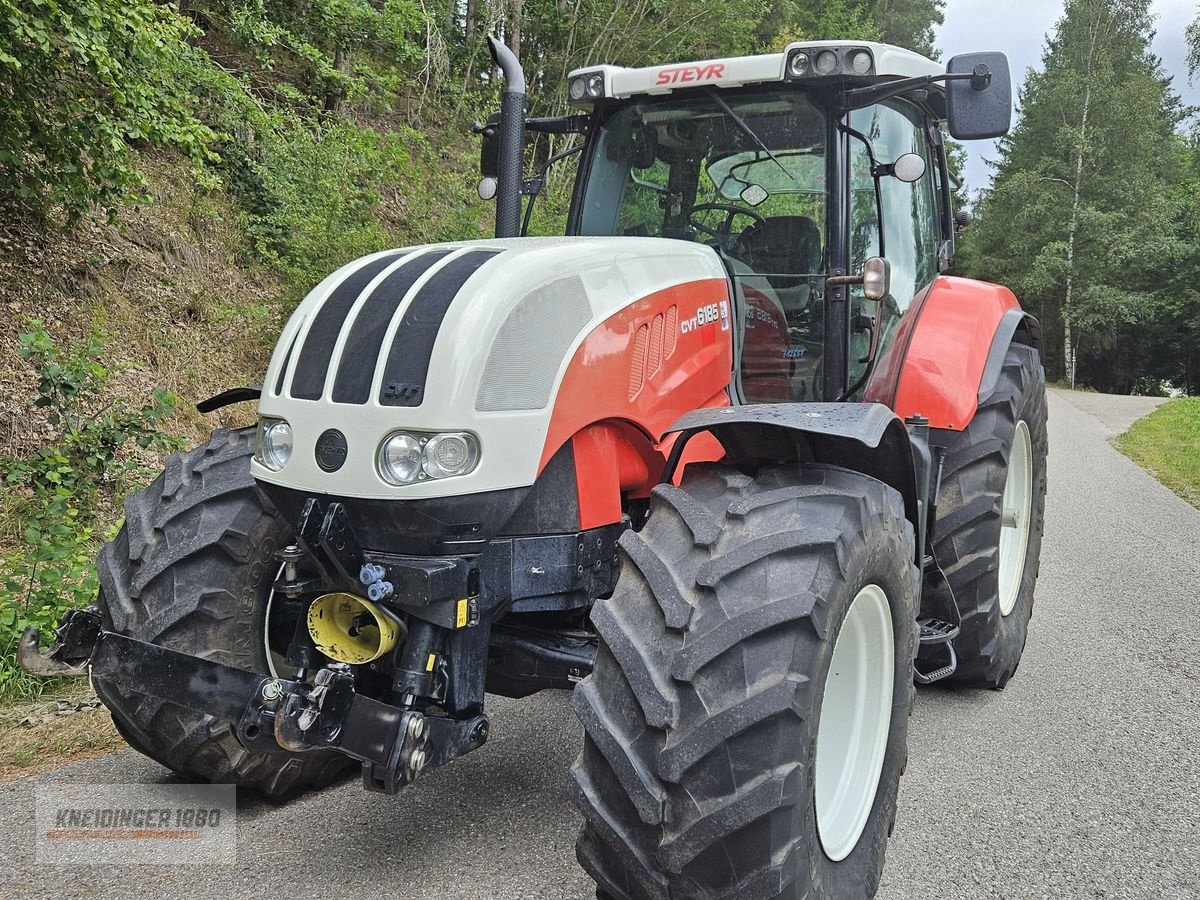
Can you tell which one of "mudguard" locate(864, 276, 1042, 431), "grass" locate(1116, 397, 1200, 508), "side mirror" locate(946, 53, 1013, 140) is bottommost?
"grass" locate(1116, 397, 1200, 508)

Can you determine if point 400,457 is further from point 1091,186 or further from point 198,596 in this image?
point 1091,186

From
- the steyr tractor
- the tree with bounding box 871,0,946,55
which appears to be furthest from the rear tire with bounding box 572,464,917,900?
the tree with bounding box 871,0,946,55

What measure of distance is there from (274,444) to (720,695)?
128 cm

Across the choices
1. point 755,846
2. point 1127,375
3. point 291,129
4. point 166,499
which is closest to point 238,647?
point 166,499

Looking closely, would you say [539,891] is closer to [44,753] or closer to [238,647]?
[238,647]

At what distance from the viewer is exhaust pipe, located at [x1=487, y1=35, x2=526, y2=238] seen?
3102mm

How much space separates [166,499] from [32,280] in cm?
505

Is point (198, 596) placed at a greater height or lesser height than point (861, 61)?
lesser

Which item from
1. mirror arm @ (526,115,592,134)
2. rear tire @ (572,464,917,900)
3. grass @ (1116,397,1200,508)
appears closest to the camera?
rear tire @ (572,464,917,900)

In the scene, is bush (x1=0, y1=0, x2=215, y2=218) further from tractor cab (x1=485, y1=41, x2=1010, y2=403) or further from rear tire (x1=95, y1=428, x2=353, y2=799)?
rear tire (x1=95, y1=428, x2=353, y2=799)

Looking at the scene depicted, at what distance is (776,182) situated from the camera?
3.45 m

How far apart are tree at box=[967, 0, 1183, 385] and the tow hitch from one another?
31.3 m

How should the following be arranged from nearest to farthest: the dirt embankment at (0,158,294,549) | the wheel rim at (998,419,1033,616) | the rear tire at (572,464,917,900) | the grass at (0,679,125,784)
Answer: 1. the rear tire at (572,464,917,900)
2. the grass at (0,679,125,784)
3. the wheel rim at (998,419,1033,616)
4. the dirt embankment at (0,158,294,549)

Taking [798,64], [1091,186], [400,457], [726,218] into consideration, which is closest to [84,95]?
[726,218]
